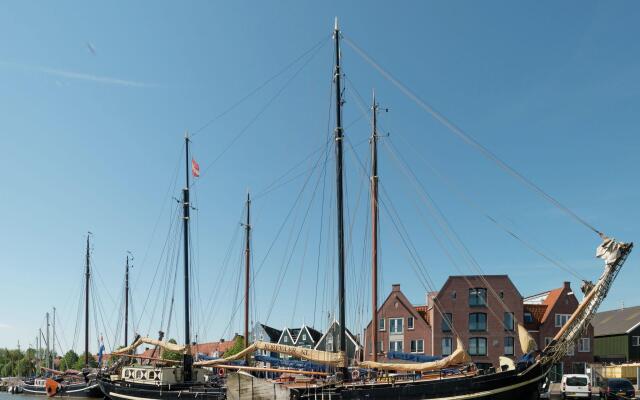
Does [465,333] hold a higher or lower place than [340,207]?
lower

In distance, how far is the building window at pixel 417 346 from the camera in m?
66.6

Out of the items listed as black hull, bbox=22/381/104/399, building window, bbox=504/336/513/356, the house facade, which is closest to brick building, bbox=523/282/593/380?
building window, bbox=504/336/513/356

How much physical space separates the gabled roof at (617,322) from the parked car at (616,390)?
113ft

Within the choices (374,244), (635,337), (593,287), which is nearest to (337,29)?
(374,244)

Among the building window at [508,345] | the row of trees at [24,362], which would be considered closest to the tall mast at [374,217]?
the building window at [508,345]

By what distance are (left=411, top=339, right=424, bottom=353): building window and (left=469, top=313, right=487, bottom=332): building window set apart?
5.84 metres

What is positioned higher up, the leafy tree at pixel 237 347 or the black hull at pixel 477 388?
the black hull at pixel 477 388

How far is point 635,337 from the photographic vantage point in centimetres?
7300

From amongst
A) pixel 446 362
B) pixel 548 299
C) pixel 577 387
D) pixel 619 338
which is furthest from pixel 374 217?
pixel 619 338

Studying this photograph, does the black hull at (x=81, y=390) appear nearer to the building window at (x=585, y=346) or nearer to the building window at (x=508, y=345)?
the building window at (x=508, y=345)

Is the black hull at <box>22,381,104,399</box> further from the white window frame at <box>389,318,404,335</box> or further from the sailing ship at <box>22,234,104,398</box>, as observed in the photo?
the white window frame at <box>389,318,404,335</box>

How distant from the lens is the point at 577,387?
41219mm

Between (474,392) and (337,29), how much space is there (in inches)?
829

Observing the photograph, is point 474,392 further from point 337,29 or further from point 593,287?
point 337,29
